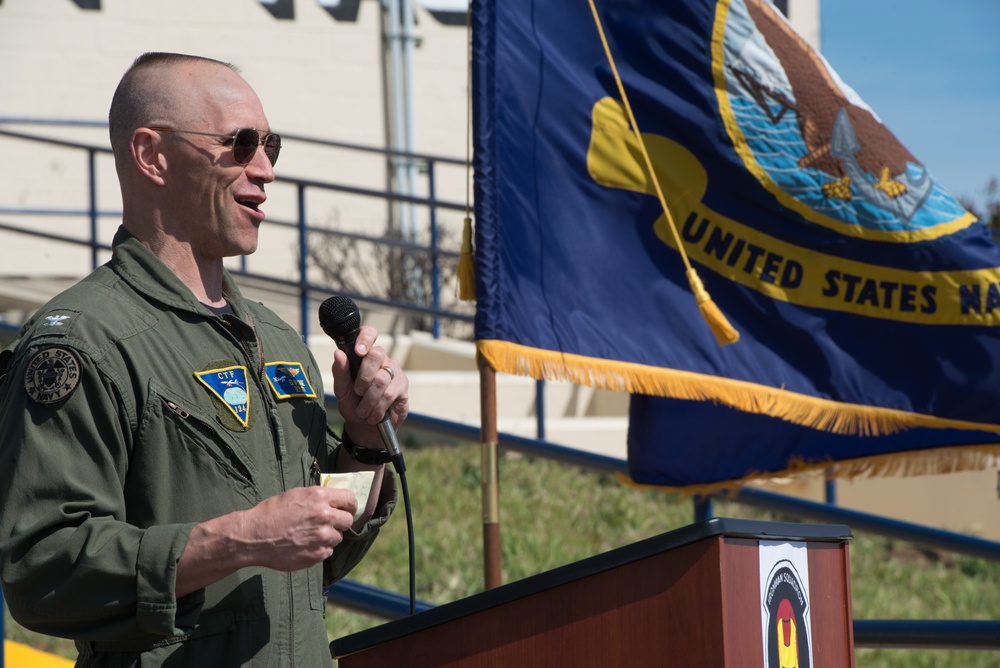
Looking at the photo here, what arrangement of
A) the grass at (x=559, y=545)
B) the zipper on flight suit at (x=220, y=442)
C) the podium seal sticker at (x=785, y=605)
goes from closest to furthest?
the podium seal sticker at (x=785, y=605)
the zipper on flight suit at (x=220, y=442)
the grass at (x=559, y=545)

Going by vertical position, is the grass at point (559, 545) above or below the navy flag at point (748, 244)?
below

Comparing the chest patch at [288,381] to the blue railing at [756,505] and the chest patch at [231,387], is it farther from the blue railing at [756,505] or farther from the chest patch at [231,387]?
the blue railing at [756,505]

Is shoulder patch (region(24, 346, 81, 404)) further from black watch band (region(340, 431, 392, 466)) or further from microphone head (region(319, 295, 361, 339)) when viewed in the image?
black watch band (region(340, 431, 392, 466))

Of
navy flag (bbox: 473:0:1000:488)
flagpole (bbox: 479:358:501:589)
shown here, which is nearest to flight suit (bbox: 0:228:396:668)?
flagpole (bbox: 479:358:501:589)

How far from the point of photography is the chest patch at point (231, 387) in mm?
1899

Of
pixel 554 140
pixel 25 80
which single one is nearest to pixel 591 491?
pixel 554 140

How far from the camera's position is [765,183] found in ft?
12.4

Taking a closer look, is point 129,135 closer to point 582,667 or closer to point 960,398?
point 582,667

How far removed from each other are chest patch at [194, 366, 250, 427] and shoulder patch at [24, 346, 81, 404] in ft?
0.65

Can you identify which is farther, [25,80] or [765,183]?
[25,80]

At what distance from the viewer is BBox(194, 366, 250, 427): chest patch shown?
1.90m

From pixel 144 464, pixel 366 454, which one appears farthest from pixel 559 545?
pixel 144 464

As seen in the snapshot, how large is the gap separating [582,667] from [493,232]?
6.53 ft

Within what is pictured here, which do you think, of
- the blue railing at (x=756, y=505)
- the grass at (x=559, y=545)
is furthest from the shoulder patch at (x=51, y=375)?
the grass at (x=559, y=545)
